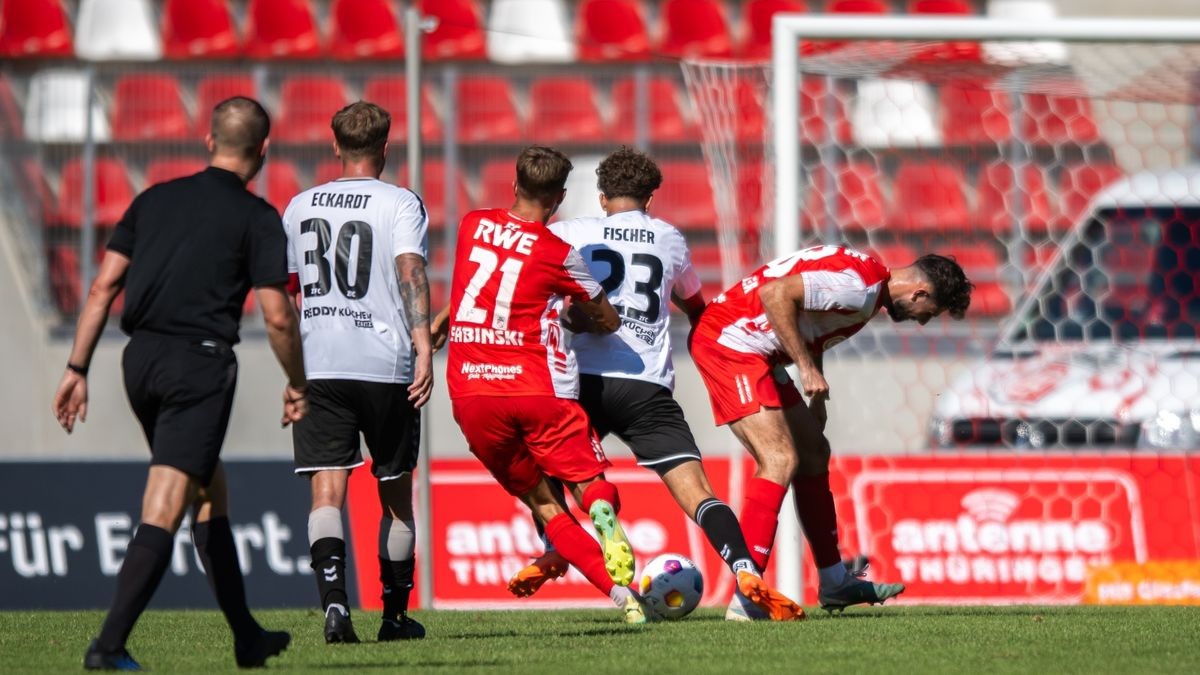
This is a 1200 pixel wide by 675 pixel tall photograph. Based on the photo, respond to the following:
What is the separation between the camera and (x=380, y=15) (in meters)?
15.3

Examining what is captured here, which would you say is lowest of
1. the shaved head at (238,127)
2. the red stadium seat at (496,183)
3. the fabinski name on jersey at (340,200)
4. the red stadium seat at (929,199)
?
the fabinski name on jersey at (340,200)

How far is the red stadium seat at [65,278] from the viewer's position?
12.4m

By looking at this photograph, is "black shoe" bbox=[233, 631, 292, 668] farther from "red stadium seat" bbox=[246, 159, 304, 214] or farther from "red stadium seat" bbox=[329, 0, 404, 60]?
"red stadium seat" bbox=[329, 0, 404, 60]

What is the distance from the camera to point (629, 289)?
726cm

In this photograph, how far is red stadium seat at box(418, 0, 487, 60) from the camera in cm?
1493

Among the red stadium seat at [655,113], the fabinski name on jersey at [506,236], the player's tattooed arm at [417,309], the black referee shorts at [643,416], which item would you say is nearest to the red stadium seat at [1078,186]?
the red stadium seat at [655,113]

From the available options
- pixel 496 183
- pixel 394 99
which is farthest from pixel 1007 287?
pixel 394 99

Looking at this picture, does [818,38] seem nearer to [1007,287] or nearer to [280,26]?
[1007,287]

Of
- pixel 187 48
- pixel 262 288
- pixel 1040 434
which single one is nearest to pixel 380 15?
pixel 187 48

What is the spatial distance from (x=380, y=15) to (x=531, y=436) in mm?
9411

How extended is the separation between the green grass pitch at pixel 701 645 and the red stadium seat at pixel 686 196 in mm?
5761

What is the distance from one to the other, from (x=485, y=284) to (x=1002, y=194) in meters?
6.51

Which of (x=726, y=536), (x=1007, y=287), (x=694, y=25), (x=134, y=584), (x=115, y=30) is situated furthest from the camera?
(x=694, y=25)

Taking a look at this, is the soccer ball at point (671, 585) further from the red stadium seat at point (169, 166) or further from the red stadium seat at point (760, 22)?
the red stadium seat at point (760, 22)
